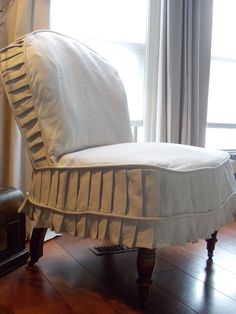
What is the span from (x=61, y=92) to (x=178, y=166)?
1.60 ft

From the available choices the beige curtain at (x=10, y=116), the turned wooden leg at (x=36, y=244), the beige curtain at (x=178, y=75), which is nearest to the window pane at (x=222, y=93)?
the beige curtain at (x=178, y=75)

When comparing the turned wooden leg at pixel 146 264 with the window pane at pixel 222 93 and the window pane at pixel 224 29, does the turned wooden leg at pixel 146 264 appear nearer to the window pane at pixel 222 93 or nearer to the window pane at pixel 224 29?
the window pane at pixel 222 93

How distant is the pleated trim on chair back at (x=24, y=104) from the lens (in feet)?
3.76

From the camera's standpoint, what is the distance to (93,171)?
101 cm

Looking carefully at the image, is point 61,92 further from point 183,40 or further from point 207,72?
point 207,72

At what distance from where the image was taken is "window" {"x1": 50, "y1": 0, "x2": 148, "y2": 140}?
74.4 inches

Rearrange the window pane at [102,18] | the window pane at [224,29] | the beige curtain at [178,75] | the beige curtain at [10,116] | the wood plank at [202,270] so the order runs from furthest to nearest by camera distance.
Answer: the window pane at [224,29], the beige curtain at [178,75], the window pane at [102,18], the beige curtain at [10,116], the wood plank at [202,270]

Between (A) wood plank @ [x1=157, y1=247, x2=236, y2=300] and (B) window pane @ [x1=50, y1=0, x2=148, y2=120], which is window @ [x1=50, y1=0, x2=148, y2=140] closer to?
(B) window pane @ [x1=50, y1=0, x2=148, y2=120]

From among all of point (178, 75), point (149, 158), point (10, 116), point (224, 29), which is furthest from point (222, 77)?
point (149, 158)

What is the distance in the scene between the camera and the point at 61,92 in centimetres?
118

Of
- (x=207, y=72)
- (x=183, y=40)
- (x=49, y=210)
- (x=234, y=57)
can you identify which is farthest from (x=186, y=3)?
(x=49, y=210)

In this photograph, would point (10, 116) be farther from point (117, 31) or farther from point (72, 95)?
point (117, 31)

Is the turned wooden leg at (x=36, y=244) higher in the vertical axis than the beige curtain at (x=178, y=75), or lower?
lower

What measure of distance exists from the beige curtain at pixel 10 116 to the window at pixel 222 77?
1321 millimetres
